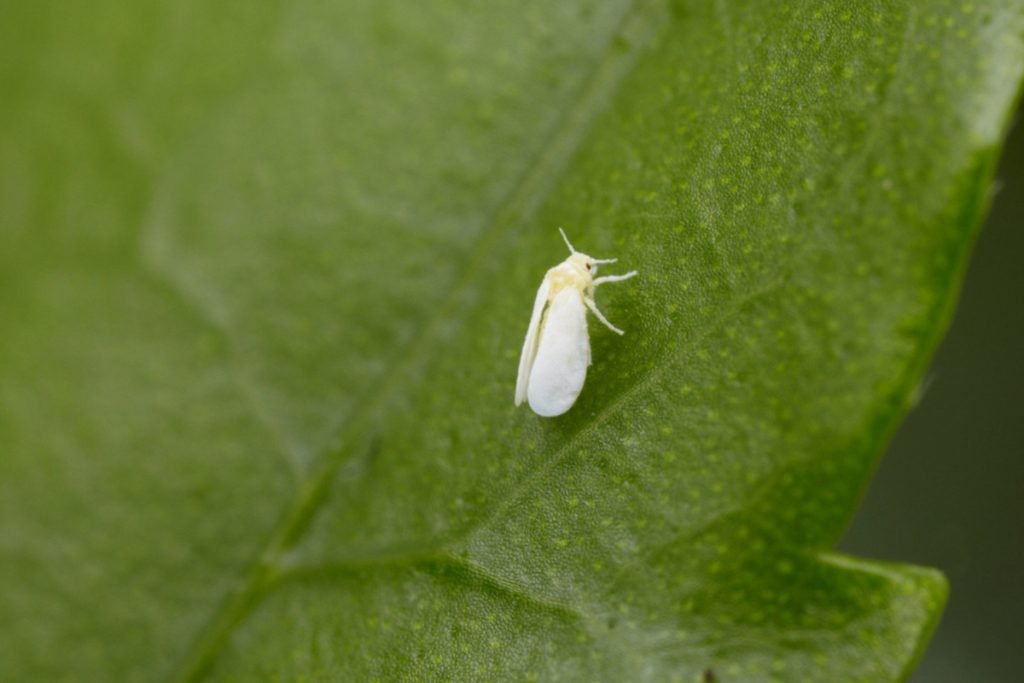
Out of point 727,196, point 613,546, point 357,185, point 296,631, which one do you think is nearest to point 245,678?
point 296,631

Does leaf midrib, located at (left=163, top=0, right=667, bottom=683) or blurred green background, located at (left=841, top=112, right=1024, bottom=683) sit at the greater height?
leaf midrib, located at (left=163, top=0, right=667, bottom=683)

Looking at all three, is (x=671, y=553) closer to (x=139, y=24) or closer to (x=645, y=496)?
(x=645, y=496)

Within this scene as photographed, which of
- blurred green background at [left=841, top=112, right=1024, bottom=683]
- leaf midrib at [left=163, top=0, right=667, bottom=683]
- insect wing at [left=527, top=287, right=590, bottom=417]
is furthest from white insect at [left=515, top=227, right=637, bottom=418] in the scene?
blurred green background at [left=841, top=112, right=1024, bottom=683]

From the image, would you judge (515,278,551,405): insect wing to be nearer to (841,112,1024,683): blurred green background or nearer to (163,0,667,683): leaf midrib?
(163,0,667,683): leaf midrib

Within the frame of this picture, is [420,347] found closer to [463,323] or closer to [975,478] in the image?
[463,323]

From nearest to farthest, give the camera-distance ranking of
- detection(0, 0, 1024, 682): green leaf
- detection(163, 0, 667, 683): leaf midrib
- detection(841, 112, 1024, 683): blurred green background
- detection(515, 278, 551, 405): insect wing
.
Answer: detection(0, 0, 1024, 682): green leaf
detection(515, 278, 551, 405): insect wing
detection(163, 0, 667, 683): leaf midrib
detection(841, 112, 1024, 683): blurred green background

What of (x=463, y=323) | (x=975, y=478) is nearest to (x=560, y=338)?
(x=463, y=323)
